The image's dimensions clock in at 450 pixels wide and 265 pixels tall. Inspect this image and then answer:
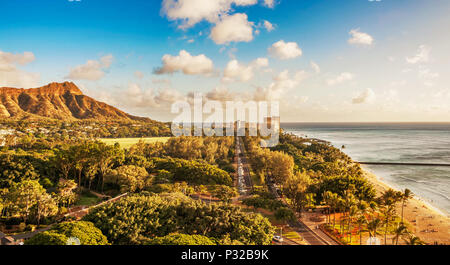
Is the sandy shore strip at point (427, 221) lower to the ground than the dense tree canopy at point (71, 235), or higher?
lower

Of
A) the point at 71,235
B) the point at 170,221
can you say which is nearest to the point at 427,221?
the point at 170,221

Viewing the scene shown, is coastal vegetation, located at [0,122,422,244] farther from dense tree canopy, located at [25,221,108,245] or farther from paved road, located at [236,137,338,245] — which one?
paved road, located at [236,137,338,245]

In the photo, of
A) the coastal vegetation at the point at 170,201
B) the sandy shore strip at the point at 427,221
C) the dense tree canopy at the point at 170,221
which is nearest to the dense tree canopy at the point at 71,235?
the coastal vegetation at the point at 170,201

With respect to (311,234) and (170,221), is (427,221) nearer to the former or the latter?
(311,234)

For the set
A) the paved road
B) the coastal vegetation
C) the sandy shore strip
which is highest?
the coastal vegetation

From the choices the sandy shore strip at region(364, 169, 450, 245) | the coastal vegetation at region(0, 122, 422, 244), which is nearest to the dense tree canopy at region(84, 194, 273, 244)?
the coastal vegetation at region(0, 122, 422, 244)

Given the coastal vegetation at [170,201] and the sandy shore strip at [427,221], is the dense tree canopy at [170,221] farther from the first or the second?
the sandy shore strip at [427,221]

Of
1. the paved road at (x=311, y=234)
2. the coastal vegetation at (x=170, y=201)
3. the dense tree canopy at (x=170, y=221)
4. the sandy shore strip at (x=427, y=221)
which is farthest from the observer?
the sandy shore strip at (x=427, y=221)
